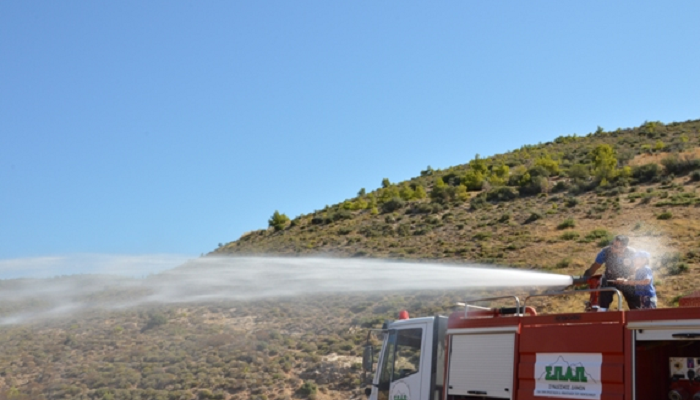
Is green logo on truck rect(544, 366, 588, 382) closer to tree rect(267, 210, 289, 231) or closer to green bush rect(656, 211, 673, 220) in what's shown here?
green bush rect(656, 211, 673, 220)

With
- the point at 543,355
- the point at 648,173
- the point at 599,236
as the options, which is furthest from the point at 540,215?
the point at 543,355

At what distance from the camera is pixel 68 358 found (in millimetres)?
31734

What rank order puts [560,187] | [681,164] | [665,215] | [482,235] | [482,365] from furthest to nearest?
[560,187], [681,164], [482,235], [665,215], [482,365]

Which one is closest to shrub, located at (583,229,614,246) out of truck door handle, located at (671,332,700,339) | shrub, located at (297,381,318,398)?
shrub, located at (297,381,318,398)

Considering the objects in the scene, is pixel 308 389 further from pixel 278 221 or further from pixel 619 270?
pixel 278 221

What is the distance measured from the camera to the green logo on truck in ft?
28.5

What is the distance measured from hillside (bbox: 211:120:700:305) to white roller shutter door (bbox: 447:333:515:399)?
1640cm

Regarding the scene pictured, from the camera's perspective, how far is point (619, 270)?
34.5 feet

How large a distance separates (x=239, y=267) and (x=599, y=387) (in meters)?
40.4

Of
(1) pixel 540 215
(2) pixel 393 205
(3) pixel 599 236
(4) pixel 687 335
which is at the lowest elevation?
(4) pixel 687 335

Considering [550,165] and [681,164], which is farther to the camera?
[550,165]

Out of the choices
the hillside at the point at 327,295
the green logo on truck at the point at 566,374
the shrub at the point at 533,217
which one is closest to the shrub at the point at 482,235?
the hillside at the point at 327,295

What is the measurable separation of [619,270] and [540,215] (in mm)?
32955

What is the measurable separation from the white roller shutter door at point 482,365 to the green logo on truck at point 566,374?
0.57 meters
